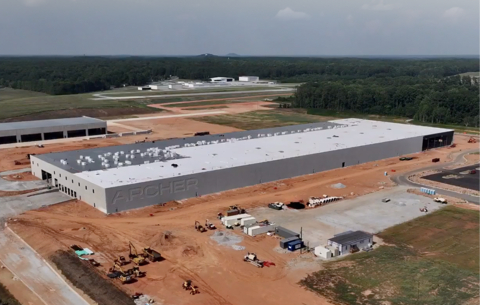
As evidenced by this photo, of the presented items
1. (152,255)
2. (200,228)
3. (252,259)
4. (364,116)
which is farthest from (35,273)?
(364,116)

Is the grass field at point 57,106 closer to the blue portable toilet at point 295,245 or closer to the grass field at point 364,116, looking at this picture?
the grass field at point 364,116

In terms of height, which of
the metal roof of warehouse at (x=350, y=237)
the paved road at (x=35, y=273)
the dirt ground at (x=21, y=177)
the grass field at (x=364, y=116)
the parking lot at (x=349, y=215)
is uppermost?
the grass field at (x=364, y=116)

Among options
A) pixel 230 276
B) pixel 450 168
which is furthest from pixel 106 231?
pixel 450 168

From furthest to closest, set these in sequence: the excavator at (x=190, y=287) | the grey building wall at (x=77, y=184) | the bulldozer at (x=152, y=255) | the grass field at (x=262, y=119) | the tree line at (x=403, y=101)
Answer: the tree line at (x=403, y=101), the grass field at (x=262, y=119), the grey building wall at (x=77, y=184), the bulldozer at (x=152, y=255), the excavator at (x=190, y=287)

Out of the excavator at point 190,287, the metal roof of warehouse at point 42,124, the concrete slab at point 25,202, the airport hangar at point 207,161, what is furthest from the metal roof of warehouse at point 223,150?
the metal roof of warehouse at point 42,124

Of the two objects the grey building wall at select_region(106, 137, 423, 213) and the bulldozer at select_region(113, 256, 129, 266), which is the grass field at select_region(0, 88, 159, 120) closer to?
the grey building wall at select_region(106, 137, 423, 213)

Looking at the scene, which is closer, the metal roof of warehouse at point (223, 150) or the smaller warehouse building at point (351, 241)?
the smaller warehouse building at point (351, 241)

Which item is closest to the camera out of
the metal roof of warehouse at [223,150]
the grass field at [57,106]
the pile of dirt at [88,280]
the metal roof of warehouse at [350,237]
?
the pile of dirt at [88,280]
